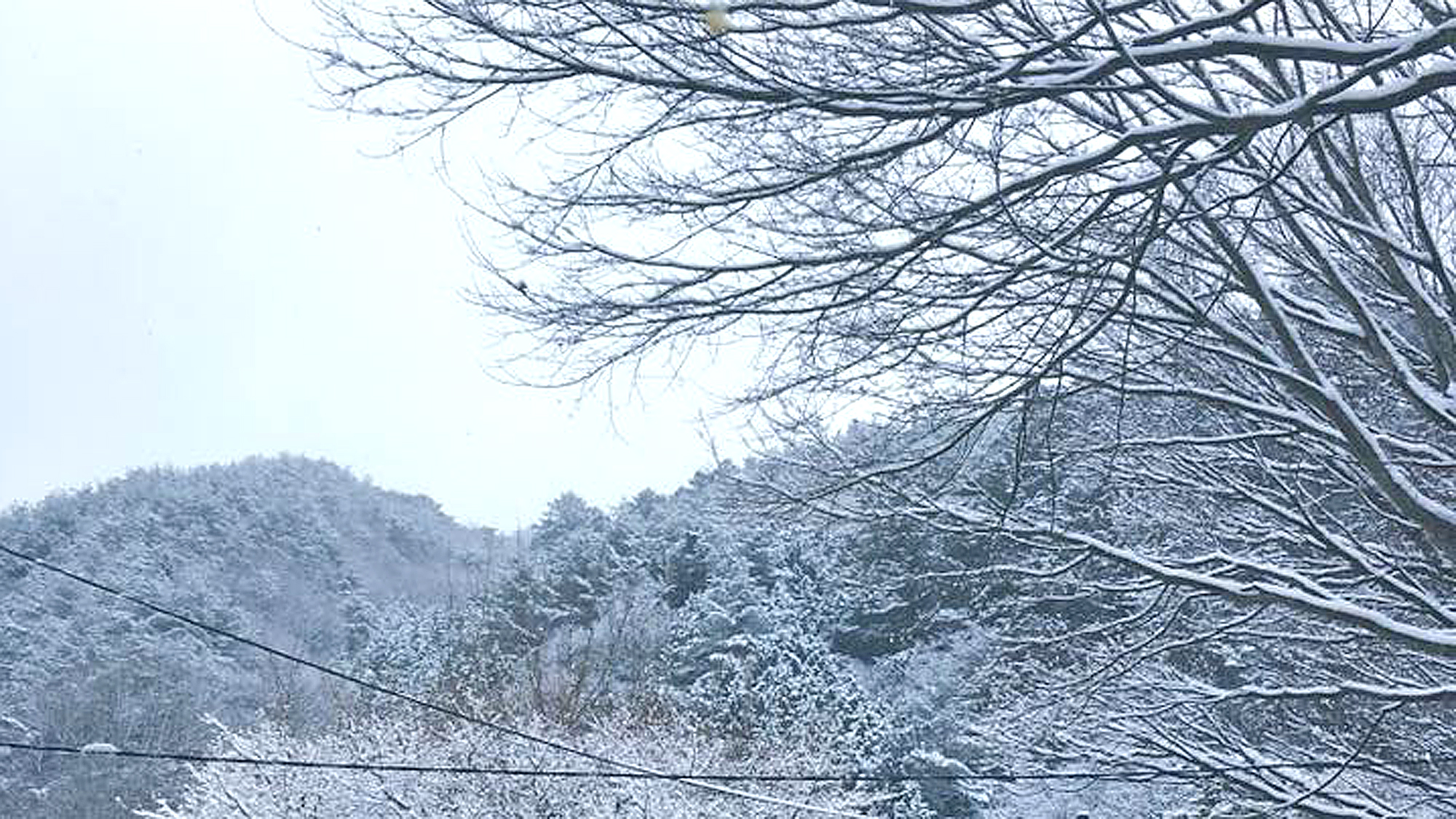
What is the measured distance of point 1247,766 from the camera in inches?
230

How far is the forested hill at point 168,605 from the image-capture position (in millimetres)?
32062

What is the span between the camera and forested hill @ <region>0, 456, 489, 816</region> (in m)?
32.1

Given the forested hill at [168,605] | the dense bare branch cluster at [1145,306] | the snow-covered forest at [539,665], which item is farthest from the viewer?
the forested hill at [168,605]

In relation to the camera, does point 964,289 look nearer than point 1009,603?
Yes

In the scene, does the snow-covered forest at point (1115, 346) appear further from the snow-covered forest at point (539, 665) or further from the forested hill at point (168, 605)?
the forested hill at point (168, 605)

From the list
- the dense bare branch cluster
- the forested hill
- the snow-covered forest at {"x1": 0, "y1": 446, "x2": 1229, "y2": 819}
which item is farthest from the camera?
the forested hill

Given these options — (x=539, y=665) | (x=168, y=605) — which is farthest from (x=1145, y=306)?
(x=168, y=605)

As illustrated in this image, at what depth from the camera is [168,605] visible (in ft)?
115

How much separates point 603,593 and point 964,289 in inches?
1024

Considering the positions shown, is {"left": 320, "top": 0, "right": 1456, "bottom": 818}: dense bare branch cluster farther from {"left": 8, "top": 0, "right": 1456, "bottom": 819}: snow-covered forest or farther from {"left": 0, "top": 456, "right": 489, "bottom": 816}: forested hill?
{"left": 0, "top": 456, "right": 489, "bottom": 816}: forested hill

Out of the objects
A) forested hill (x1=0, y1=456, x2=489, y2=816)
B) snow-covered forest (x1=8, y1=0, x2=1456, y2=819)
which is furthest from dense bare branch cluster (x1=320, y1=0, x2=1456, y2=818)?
forested hill (x1=0, y1=456, x2=489, y2=816)

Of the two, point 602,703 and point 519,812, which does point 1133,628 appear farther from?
point 602,703

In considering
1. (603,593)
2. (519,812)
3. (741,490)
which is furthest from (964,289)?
(603,593)

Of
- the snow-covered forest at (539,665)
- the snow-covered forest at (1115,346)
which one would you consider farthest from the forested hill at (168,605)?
the snow-covered forest at (1115,346)
